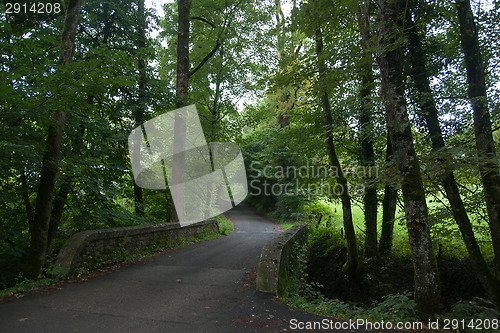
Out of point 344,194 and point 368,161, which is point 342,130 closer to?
point 368,161

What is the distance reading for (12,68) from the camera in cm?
612

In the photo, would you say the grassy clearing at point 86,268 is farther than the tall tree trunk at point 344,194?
No

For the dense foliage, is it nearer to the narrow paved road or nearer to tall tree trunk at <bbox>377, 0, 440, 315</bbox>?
tall tree trunk at <bbox>377, 0, 440, 315</bbox>

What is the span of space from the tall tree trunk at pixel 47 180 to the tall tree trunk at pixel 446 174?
701 centimetres

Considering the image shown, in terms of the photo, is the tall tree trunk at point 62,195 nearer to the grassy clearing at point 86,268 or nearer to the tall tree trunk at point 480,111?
the grassy clearing at point 86,268

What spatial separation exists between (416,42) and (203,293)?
7.58m

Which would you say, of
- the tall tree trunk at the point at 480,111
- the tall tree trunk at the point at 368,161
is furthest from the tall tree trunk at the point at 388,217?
the tall tree trunk at the point at 480,111

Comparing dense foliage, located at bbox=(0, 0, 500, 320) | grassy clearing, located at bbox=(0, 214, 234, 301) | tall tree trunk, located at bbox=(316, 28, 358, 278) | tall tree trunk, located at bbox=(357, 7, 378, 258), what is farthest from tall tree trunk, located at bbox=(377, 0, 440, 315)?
grassy clearing, located at bbox=(0, 214, 234, 301)

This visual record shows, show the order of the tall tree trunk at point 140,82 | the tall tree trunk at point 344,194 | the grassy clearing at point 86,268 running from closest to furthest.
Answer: the grassy clearing at point 86,268, the tall tree trunk at point 344,194, the tall tree trunk at point 140,82

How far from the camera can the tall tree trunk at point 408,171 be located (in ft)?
15.9

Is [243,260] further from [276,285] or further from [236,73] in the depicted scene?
[236,73]

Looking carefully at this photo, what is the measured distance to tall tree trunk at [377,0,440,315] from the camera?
4.85 meters

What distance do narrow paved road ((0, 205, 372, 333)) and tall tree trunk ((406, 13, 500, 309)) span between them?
394 centimetres

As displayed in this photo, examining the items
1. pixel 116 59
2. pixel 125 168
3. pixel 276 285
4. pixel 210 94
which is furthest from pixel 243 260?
pixel 210 94
